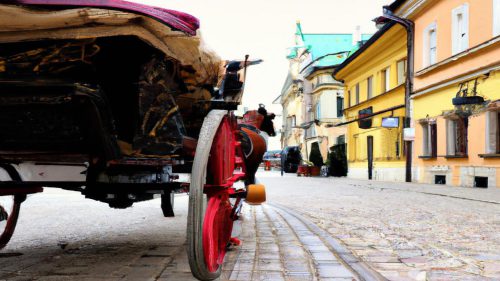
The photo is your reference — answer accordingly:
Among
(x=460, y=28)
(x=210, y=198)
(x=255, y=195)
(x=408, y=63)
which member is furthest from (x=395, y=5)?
(x=210, y=198)

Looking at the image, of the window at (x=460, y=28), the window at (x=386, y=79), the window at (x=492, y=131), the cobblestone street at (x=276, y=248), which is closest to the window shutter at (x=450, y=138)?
the window at (x=460, y=28)

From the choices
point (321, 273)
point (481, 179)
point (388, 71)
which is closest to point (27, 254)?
point (321, 273)

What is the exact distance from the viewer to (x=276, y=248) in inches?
173

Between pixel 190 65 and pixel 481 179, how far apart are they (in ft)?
Answer: 53.5

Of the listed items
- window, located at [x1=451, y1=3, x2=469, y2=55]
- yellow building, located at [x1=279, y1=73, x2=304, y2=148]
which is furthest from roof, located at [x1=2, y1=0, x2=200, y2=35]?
yellow building, located at [x1=279, y1=73, x2=304, y2=148]

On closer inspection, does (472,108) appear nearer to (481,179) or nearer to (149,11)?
(481,179)

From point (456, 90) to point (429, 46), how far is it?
338 centimetres

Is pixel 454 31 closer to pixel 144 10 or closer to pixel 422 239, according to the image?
pixel 422 239

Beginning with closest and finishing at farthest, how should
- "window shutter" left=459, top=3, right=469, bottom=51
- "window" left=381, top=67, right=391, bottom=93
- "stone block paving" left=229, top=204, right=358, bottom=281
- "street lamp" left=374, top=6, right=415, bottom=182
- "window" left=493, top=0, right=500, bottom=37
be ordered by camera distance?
"stone block paving" left=229, top=204, right=358, bottom=281 < "window" left=493, top=0, right=500, bottom=37 < "window shutter" left=459, top=3, right=469, bottom=51 < "street lamp" left=374, top=6, right=415, bottom=182 < "window" left=381, top=67, right=391, bottom=93

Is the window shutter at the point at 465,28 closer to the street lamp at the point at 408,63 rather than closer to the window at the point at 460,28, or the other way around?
the window at the point at 460,28

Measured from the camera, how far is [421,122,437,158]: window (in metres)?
20.9

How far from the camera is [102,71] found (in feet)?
8.59

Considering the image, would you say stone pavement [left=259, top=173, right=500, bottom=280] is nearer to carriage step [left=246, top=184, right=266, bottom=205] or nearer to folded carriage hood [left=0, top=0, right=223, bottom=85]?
carriage step [left=246, top=184, right=266, bottom=205]

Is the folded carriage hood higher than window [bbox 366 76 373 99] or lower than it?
lower
